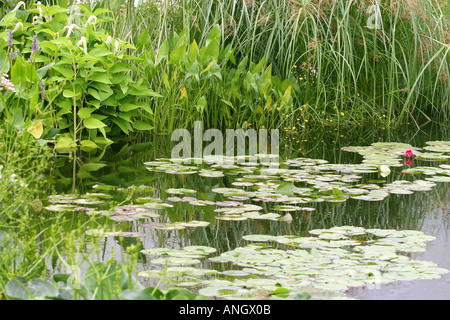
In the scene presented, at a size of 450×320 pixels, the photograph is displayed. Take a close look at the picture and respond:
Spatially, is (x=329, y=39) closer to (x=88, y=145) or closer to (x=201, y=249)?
(x=88, y=145)

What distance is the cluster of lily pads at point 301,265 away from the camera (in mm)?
2301

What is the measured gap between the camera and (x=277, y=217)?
10.8 ft

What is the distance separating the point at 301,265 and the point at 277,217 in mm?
783

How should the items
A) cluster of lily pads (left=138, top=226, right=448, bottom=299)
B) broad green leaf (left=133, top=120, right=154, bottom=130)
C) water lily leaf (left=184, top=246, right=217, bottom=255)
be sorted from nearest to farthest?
cluster of lily pads (left=138, top=226, right=448, bottom=299)
water lily leaf (left=184, top=246, right=217, bottom=255)
broad green leaf (left=133, top=120, right=154, bottom=130)

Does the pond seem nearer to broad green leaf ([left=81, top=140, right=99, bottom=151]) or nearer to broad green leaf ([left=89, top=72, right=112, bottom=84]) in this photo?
broad green leaf ([left=81, top=140, right=99, bottom=151])

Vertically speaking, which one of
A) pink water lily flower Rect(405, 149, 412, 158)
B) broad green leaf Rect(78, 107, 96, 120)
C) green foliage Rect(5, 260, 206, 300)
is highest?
broad green leaf Rect(78, 107, 96, 120)

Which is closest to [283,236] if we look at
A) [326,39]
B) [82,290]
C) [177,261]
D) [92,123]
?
[177,261]

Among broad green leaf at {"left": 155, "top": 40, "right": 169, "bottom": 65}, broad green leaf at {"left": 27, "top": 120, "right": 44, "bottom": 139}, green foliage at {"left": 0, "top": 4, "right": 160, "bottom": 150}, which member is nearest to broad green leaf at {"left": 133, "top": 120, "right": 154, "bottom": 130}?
green foliage at {"left": 0, "top": 4, "right": 160, "bottom": 150}

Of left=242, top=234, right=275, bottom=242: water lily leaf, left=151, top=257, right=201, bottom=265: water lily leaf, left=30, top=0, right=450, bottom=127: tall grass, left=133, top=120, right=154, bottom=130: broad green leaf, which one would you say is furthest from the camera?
left=30, top=0, right=450, bottom=127: tall grass

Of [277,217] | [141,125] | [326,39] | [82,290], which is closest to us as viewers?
[82,290]

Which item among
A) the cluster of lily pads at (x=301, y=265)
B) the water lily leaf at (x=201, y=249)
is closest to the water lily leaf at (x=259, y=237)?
the cluster of lily pads at (x=301, y=265)

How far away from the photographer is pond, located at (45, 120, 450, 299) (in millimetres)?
2409

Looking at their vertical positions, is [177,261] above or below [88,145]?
below
